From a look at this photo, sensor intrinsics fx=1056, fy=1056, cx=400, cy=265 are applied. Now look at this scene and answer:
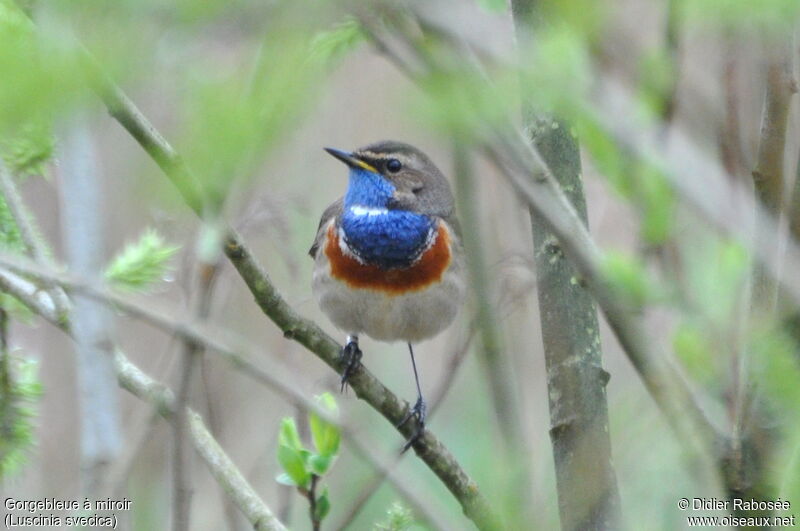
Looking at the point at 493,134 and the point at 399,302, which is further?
the point at 399,302

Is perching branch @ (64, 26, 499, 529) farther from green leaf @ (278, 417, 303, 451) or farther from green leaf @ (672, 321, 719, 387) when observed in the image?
green leaf @ (672, 321, 719, 387)

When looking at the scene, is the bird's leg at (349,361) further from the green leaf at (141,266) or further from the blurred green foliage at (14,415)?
the blurred green foliage at (14,415)

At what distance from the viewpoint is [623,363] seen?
16.4 feet

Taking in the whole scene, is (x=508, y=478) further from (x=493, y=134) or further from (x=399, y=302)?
(x=399, y=302)

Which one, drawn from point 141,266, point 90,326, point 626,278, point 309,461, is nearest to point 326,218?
point 141,266

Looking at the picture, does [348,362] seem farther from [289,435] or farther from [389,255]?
[389,255]

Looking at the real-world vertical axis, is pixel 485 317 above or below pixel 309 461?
above

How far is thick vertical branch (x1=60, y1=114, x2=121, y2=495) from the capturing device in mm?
1823

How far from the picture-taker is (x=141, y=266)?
119 inches

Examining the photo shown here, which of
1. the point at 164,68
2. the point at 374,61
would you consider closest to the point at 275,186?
the point at 374,61

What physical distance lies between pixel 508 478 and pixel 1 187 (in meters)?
1.54

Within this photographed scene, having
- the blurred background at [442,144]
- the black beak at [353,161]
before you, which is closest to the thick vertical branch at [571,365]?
the blurred background at [442,144]

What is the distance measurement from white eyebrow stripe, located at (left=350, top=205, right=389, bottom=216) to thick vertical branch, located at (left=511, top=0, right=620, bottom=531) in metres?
1.43

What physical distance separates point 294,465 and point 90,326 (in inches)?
38.4
